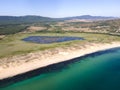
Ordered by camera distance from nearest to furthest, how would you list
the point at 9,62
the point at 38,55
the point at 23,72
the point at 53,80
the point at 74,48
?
1. the point at 53,80
2. the point at 23,72
3. the point at 9,62
4. the point at 38,55
5. the point at 74,48

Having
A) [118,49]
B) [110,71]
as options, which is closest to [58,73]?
[110,71]

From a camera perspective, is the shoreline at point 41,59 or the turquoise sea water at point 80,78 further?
the shoreline at point 41,59

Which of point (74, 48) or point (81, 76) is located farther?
point (74, 48)

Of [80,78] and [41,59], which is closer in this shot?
[80,78]

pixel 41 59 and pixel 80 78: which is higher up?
Result: pixel 41 59

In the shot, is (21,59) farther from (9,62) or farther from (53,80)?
(53,80)
